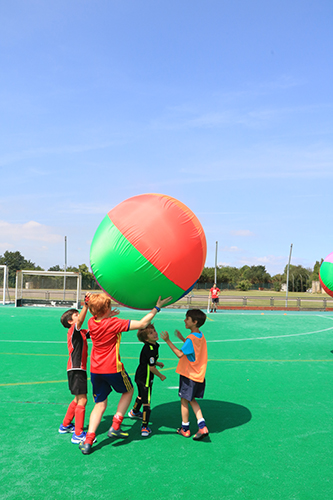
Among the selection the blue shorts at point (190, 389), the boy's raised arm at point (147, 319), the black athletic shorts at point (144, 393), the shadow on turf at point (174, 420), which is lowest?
the shadow on turf at point (174, 420)

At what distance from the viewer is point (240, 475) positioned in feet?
13.3

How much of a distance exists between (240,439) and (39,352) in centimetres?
675

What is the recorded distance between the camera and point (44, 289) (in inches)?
1160

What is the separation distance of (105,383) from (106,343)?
52 cm

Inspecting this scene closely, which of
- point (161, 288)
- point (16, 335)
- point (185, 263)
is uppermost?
point (185, 263)

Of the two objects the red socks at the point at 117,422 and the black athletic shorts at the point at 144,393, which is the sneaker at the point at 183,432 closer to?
the black athletic shorts at the point at 144,393

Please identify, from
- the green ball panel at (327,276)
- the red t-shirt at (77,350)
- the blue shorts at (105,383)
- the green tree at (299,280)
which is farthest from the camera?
the green tree at (299,280)

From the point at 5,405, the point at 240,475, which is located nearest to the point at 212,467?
the point at 240,475

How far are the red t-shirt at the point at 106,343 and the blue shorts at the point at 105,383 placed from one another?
7 centimetres

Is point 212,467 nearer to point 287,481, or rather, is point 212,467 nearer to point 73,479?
point 287,481

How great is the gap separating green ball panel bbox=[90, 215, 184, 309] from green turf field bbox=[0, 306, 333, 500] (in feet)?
5.86

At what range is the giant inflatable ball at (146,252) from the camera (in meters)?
4.60

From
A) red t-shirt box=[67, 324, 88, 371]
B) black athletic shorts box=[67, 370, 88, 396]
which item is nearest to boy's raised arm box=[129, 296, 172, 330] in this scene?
red t-shirt box=[67, 324, 88, 371]

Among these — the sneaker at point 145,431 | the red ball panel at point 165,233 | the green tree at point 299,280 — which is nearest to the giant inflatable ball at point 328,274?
the red ball panel at point 165,233
